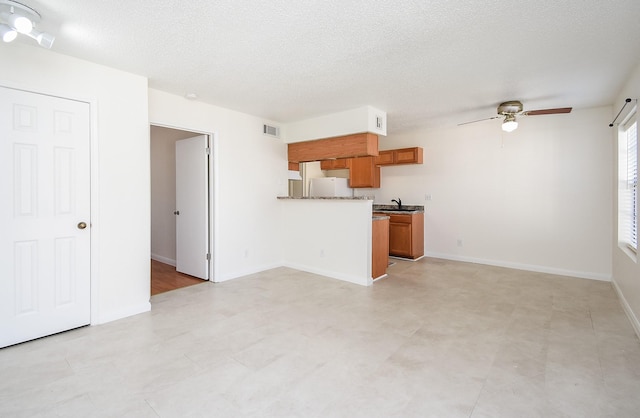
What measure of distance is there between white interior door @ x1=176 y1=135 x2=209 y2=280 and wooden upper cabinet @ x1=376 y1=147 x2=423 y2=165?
3.41 metres

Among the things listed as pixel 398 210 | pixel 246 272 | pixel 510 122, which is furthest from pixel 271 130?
pixel 510 122

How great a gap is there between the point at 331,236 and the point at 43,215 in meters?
3.23

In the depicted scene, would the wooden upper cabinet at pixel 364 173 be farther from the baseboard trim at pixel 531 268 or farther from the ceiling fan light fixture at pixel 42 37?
the ceiling fan light fixture at pixel 42 37

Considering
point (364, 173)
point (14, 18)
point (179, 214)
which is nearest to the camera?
point (14, 18)

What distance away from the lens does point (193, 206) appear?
4.49 metres

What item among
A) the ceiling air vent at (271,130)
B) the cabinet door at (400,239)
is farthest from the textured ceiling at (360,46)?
the cabinet door at (400,239)

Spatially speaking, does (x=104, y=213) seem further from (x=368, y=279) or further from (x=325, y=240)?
(x=368, y=279)

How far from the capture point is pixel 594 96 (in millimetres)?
3797

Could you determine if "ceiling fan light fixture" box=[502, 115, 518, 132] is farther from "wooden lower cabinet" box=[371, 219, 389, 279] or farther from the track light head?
the track light head

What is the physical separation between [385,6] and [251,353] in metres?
2.57

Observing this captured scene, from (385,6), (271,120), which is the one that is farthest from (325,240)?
(385,6)

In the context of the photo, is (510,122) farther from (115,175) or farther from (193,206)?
(115,175)

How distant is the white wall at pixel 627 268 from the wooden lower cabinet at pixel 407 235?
8.72 feet

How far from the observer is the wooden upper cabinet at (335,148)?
4281 millimetres
